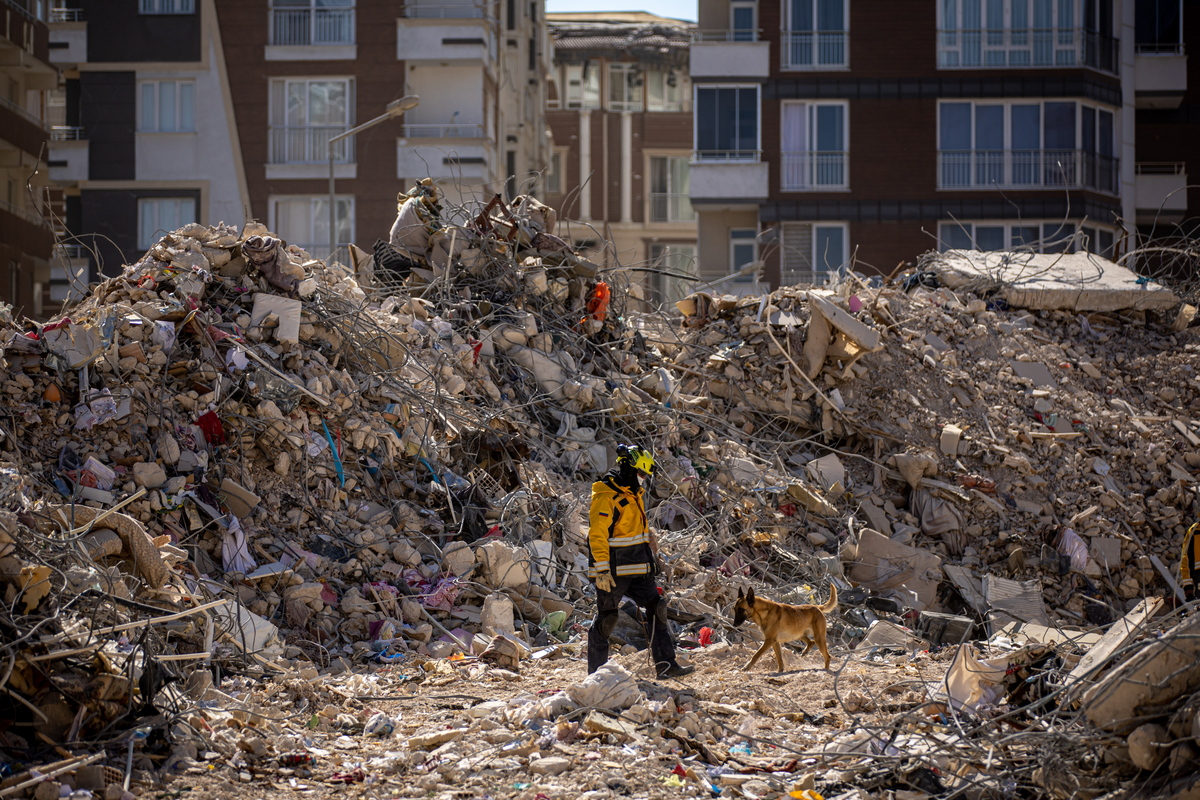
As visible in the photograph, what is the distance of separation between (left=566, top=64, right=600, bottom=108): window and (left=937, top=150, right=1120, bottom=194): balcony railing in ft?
51.4

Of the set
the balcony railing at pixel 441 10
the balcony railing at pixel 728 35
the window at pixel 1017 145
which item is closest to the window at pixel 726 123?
the balcony railing at pixel 728 35

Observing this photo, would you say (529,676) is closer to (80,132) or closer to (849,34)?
(849,34)

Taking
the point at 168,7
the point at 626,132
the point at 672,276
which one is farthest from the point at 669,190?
the point at 672,276

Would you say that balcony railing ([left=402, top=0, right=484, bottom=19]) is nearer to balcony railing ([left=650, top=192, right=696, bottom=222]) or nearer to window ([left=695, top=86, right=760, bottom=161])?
window ([left=695, top=86, right=760, bottom=161])

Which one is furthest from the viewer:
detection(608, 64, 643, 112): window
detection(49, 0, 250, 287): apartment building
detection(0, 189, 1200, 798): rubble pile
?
detection(608, 64, 643, 112): window

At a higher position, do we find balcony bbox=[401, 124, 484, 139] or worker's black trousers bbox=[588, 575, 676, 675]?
balcony bbox=[401, 124, 484, 139]

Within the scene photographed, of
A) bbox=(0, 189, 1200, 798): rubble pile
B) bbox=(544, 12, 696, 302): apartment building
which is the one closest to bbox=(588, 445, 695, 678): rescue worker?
bbox=(0, 189, 1200, 798): rubble pile

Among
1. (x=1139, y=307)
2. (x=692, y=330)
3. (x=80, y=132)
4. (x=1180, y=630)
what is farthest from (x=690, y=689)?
(x=80, y=132)

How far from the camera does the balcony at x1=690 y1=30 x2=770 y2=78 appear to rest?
25.0 meters

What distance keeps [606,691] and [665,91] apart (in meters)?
33.8

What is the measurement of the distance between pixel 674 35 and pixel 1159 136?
1612 cm

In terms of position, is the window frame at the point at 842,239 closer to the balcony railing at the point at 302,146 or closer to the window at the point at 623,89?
the balcony railing at the point at 302,146

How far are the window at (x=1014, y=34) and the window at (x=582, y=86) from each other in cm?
1477

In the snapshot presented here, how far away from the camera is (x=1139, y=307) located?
14703 mm
